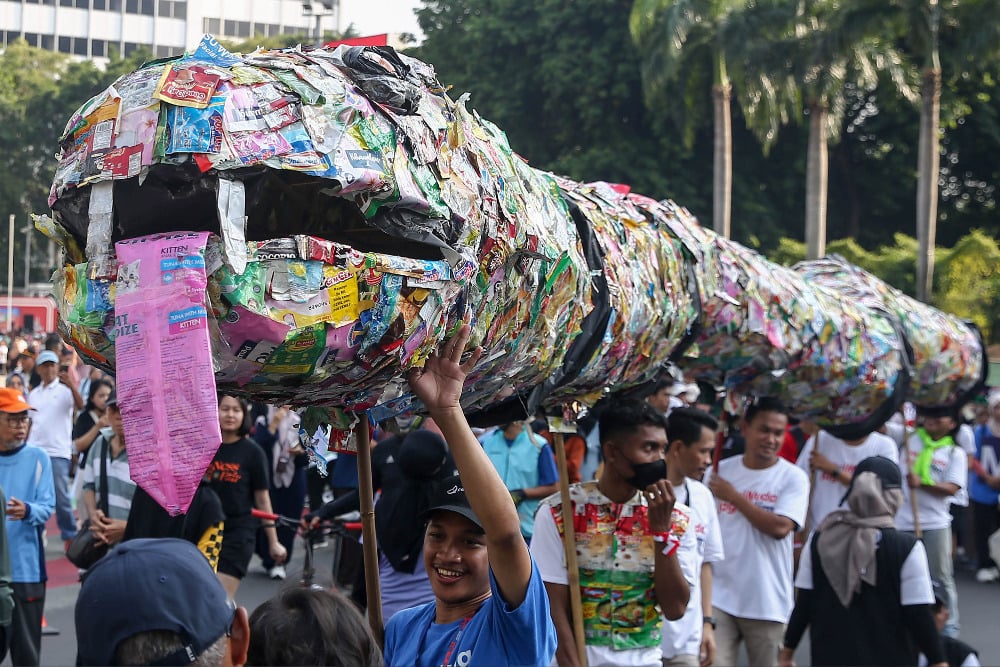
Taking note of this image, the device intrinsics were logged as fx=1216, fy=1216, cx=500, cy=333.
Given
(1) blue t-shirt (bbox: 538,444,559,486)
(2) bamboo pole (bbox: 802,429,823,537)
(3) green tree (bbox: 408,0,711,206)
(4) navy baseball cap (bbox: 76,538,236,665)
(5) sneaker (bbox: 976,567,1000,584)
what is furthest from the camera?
(3) green tree (bbox: 408,0,711,206)

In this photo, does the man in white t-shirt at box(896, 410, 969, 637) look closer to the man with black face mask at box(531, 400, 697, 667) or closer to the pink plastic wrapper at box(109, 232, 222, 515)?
the man with black face mask at box(531, 400, 697, 667)

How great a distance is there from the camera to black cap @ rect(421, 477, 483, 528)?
125 inches

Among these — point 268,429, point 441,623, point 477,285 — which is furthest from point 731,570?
point 268,429

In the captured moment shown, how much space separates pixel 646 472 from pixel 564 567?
467 millimetres

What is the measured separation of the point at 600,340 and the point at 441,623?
3.64 feet

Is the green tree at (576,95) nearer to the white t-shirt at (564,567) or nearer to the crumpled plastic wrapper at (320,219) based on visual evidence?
the white t-shirt at (564,567)

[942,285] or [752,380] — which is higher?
[942,285]

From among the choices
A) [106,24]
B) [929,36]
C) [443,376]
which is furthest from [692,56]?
[106,24]

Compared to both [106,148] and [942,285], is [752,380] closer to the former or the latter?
[106,148]

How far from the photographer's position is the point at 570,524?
4.46m

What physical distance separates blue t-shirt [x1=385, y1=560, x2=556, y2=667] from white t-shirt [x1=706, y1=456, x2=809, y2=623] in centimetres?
326

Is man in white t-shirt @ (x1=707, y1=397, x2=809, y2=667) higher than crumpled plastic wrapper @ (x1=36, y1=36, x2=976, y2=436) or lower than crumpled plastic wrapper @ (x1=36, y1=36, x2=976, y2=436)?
lower

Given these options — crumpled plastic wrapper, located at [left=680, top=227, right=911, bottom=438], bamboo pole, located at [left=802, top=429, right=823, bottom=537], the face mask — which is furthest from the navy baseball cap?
bamboo pole, located at [left=802, top=429, right=823, bottom=537]

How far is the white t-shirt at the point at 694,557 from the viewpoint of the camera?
4719mm
